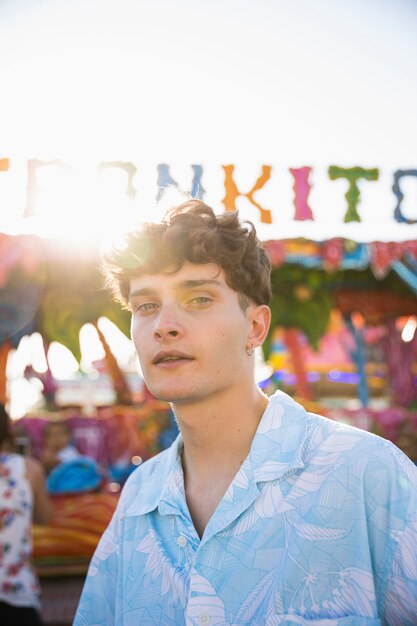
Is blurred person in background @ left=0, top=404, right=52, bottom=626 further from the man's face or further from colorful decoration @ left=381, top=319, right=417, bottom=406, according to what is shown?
colorful decoration @ left=381, top=319, right=417, bottom=406

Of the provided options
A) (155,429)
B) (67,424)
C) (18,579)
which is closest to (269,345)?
(155,429)

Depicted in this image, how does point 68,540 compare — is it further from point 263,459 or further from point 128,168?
point 263,459

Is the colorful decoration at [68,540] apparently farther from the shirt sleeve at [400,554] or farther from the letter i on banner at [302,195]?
the shirt sleeve at [400,554]

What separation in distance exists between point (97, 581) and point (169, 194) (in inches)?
47.4

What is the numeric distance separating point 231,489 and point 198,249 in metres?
0.64

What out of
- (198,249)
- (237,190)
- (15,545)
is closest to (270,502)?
(198,249)

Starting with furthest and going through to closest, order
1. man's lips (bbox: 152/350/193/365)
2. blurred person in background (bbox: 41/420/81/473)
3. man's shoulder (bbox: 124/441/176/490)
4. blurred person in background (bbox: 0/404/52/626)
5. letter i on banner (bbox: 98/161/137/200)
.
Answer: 1. letter i on banner (bbox: 98/161/137/200)
2. blurred person in background (bbox: 41/420/81/473)
3. blurred person in background (bbox: 0/404/52/626)
4. man's shoulder (bbox: 124/441/176/490)
5. man's lips (bbox: 152/350/193/365)

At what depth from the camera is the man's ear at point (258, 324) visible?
1.86 metres

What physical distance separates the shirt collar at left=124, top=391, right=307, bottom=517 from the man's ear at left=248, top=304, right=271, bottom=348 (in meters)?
0.17

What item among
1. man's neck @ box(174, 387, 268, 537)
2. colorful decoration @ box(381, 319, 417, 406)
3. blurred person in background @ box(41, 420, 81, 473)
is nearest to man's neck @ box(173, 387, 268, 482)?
man's neck @ box(174, 387, 268, 537)

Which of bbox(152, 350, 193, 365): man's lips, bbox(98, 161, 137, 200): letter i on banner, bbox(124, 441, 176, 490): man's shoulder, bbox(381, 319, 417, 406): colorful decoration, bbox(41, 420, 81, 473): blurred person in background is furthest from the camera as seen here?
bbox(381, 319, 417, 406): colorful decoration

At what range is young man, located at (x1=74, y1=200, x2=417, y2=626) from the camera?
4.58ft

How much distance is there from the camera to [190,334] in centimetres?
169

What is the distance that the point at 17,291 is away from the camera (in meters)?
7.62
